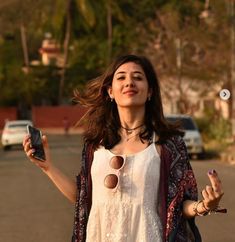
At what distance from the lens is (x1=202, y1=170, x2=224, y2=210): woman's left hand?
3416 mm

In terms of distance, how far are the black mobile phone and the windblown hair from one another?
242mm

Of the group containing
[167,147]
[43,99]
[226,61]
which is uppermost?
[167,147]

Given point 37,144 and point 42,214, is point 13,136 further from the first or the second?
point 37,144

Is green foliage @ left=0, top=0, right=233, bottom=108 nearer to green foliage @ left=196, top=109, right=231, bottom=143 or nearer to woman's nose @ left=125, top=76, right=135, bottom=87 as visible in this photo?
green foliage @ left=196, top=109, right=231, bottom=143

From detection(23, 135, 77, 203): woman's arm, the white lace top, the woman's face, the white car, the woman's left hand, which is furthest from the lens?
the white car

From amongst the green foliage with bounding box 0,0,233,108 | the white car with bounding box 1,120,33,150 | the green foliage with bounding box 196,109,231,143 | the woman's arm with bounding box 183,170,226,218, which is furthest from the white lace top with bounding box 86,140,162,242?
the green foliage with bounding box 0,0,233,108

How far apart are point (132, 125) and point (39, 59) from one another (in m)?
74.7

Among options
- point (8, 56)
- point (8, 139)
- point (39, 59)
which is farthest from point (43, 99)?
point (8, 139)

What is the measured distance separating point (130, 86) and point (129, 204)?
599 millimetres

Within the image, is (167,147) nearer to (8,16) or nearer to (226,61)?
(226,61)

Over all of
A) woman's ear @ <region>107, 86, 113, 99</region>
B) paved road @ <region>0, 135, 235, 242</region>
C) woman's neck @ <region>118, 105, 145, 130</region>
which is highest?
woman's ear @ <region>107, 86, 113, 99</region>

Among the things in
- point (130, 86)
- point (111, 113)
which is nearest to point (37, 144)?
point (111, 113)

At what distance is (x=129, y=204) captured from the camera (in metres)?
3.76

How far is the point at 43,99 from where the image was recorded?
6506 centimetres
